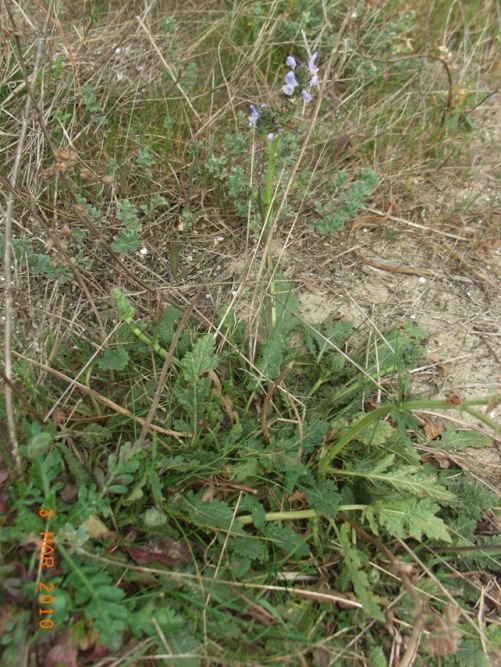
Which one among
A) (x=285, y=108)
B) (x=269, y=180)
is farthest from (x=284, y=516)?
(x=285, y=108)

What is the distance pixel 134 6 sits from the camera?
9.49 feet

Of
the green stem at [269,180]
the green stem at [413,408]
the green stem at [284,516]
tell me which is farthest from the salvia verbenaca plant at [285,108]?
the green stem at [284,516]

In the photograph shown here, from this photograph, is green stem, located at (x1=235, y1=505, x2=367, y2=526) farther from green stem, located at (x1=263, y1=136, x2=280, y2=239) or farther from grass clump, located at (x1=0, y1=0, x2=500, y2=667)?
green stem, located at (x1=263, y1=136, x2=280, y2=239)

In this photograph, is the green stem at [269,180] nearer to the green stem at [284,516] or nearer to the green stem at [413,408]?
the green stem at [413,408]

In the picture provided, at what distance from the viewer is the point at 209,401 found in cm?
181

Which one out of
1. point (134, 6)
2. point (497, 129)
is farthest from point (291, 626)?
point (134, 6)

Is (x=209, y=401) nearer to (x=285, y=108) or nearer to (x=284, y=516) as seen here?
(x=284, y=516)

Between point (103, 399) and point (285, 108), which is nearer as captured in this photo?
point (103, 399)

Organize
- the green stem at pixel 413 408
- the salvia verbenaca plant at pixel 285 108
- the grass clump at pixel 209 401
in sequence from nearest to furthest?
1. the green stem at pixel 413 408
2. the grass clump at pixel 209 401
3. the salvia verbenaca plant at pixel 285 108

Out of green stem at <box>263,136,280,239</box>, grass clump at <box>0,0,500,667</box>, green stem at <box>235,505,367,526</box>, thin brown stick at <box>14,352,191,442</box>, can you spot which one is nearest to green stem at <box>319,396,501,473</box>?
grass clump at <box>0,0,500,667</box>

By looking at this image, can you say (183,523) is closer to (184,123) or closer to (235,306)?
(235,306)

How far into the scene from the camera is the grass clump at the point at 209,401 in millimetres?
1401

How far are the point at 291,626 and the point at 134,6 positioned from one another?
118 inches

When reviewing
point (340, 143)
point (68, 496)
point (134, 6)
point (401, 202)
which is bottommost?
point (68, 496)
